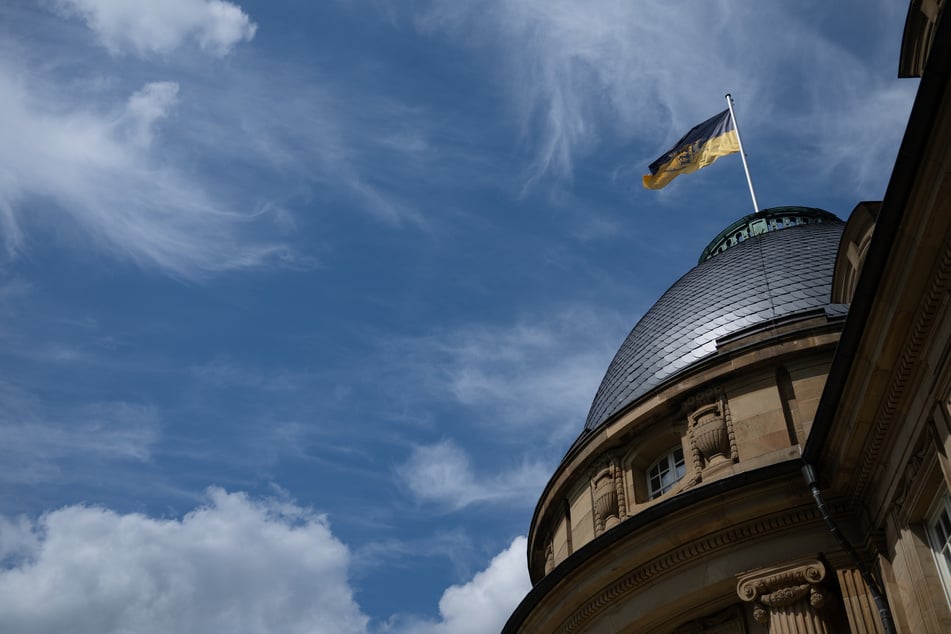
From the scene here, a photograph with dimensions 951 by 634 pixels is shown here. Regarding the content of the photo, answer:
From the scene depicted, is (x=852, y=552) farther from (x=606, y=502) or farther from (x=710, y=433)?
(x=606, y=502)

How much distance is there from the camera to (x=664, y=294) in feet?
88.9

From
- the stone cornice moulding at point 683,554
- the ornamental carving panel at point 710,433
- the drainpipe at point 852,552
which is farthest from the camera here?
the ornamental carving panel at point 710,433

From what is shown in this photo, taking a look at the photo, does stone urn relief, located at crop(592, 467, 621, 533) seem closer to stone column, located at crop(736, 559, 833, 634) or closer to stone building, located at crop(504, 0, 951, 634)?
stone building, located at crop(504, 0, 951, 634)

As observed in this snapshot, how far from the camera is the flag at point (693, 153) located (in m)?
27.8

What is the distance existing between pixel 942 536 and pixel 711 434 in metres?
6.53

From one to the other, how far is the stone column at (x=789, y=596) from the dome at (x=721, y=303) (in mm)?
5991

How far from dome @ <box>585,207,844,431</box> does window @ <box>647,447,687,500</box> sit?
4.37 feet

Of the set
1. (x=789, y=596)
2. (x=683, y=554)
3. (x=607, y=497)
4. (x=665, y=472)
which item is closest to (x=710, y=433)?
(x=665, y=472)

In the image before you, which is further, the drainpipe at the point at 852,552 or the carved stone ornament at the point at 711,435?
the carved stone ornament at the point at 711,435

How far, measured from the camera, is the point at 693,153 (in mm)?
28062

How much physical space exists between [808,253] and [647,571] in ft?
33.2

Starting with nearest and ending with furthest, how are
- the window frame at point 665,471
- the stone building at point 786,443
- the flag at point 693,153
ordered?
the stone building at point 786,443 → the window frame at point 665,471 → the flag at point 693,153

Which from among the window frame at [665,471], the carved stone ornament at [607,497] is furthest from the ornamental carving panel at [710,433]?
the carved stone ornament at [607,497]

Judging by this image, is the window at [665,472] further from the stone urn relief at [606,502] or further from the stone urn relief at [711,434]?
the stone urn relief at [711,434]
